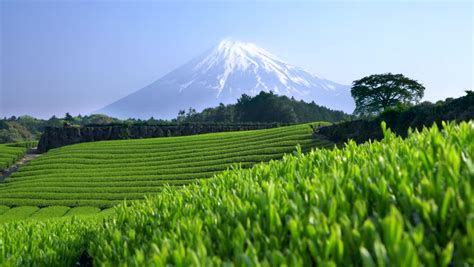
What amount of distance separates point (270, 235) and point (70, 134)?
214 ft

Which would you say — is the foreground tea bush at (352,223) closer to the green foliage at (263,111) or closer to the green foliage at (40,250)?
the green foliage at (40,250)

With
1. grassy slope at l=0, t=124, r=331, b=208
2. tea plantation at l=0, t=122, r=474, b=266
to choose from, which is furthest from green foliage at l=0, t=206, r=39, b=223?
tea plantation at l=0, t=122, r=474, b=266

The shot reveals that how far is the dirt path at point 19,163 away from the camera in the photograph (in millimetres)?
48144

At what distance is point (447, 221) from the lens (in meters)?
2.77

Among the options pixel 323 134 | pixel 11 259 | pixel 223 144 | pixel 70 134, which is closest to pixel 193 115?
pixel 70 134

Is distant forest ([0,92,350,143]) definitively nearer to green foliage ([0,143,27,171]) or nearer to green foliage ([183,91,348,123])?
green foliage ([183,91,348,123])

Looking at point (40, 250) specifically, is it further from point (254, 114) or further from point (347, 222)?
point (254, 114)

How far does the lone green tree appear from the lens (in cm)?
7162

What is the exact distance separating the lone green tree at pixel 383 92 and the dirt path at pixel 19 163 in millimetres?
49170

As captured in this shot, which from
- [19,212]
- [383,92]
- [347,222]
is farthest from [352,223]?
[383,92]

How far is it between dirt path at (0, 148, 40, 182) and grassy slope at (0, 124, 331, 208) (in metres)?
4.28

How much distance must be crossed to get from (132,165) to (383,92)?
46341 millimetres

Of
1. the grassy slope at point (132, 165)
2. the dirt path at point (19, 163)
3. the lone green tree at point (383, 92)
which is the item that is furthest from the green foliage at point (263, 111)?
the grassy slope at point (132, 165)

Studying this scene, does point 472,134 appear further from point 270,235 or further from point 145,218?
point 145,218
